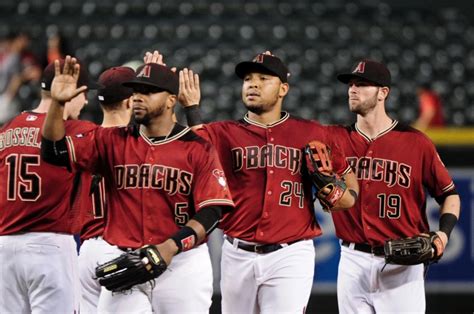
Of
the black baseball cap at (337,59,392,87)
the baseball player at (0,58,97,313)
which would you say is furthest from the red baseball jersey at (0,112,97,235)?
the black baseball cap at (337,59,392,87)

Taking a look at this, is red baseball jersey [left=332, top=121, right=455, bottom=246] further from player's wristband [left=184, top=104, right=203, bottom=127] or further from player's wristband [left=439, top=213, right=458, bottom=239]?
player's wristband [left=184, top=104, right=203, bottom=127]

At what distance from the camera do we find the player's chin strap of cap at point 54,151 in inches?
208

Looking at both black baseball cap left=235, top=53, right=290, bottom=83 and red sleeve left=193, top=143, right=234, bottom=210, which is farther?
black baseball cap left=235, top=53, right=290, bottom=83

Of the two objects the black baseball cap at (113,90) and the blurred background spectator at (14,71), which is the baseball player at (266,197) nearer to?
the black baseball cap at (113,90)

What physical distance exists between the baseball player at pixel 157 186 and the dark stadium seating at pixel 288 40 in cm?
807

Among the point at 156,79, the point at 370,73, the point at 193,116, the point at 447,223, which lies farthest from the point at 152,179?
the point at 447,223

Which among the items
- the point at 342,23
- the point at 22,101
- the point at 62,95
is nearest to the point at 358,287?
the point at 62,95

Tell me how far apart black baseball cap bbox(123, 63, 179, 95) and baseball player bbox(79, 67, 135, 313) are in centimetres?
89

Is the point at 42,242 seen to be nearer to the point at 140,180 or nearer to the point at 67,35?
the point at 140,180

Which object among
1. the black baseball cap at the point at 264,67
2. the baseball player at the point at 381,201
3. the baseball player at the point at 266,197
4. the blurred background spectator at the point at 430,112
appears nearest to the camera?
the baseball player at the point at 266,197

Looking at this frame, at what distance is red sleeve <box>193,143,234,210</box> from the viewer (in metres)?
5.39

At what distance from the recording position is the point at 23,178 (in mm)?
6199

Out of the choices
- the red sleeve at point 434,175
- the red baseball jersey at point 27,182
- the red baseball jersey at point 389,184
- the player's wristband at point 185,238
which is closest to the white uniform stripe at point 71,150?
the player's wristband at point 185,238

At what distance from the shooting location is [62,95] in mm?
5152
